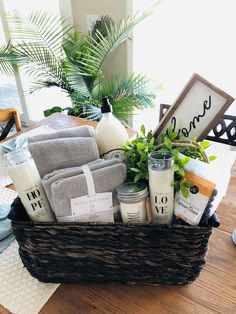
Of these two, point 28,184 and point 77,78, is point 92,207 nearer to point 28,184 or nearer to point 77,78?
point 28,184

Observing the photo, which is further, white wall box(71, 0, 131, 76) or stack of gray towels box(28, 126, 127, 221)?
white wall box(71, 0, 131, 76)

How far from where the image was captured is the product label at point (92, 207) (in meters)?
0.42

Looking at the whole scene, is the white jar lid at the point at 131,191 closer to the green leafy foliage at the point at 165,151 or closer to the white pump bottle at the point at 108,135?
the green leafy foliage at the point at 165,151

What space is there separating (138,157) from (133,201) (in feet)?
0.32

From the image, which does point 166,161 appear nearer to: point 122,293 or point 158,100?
point 122,293

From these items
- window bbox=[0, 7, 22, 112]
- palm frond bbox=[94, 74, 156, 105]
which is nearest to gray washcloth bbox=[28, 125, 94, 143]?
palm frond bbox=[94, 74, 156, 105]

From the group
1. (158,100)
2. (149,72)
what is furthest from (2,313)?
(149,72)

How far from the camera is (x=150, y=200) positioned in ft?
1.38

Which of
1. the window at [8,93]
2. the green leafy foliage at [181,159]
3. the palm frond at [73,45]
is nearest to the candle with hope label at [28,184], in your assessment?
the green leafy foliage at [181,159]

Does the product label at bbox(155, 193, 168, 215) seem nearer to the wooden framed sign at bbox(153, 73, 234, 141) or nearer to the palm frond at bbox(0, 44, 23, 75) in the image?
the wooden framed sign at bbox(153, 73, 234, 141)

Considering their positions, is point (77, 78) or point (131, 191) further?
point (77, 78)

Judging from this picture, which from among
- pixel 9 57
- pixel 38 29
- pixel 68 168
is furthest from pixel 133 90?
pixel 68 168

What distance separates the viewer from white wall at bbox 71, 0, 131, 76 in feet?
6.22

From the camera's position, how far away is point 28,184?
41 cm
